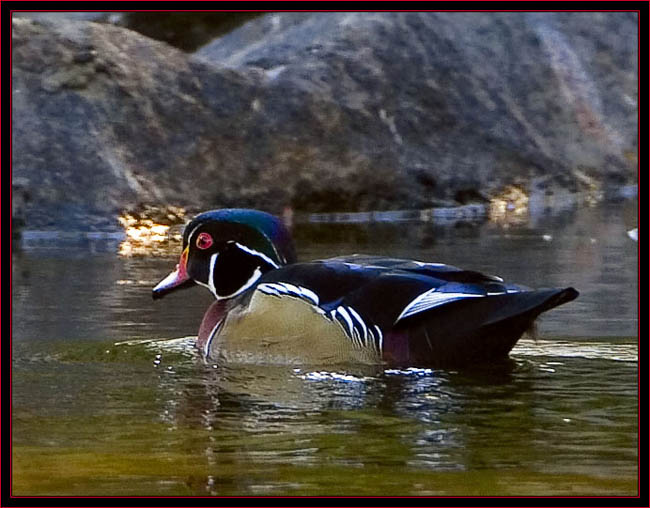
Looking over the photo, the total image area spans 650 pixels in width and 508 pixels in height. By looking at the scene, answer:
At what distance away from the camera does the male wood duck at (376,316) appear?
6160 millimetres

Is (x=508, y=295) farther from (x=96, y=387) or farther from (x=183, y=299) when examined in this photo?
(x=183, y=299)

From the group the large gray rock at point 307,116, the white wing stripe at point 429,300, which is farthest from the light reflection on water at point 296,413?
the large gray rock at point 307,116

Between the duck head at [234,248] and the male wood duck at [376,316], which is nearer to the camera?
the male wood duck at [376,316]

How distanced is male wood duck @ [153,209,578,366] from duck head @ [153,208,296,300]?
31 centimetres

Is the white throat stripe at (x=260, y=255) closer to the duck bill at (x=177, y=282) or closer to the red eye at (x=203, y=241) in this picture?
the red eye at (x=203, y=241)

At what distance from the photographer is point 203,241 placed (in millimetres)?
7086

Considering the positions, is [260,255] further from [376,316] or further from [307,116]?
[307,116]

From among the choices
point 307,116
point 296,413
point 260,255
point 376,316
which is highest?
point 307,116

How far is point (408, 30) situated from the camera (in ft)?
45.5

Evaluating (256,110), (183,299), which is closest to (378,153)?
(256,110)

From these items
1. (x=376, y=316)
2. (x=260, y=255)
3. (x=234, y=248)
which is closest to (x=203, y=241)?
(x=234, y=248)

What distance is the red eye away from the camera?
7070 mm

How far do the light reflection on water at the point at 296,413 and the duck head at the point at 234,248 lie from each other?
308 millimetres

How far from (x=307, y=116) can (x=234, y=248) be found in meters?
5.89
